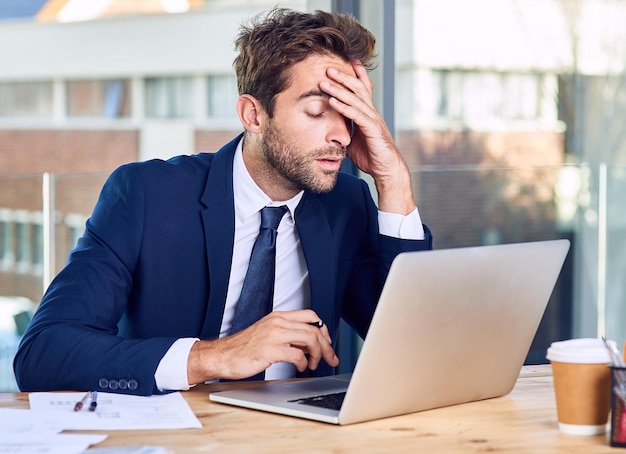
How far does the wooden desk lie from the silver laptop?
0.03 meters

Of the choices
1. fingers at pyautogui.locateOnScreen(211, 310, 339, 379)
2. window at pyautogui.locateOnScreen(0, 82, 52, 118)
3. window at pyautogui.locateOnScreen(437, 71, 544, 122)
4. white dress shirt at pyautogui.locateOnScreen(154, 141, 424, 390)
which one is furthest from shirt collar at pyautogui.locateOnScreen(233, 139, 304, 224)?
window at pyautogui.locateOnScreen(0, 82, 52, 118)

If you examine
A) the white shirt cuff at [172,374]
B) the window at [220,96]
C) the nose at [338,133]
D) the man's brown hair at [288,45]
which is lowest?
Answer: the white shirt cuff at [172,374]

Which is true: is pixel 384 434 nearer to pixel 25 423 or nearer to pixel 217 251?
pixel 25 423

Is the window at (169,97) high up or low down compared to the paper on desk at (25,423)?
up

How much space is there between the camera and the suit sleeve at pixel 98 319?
5.42ft

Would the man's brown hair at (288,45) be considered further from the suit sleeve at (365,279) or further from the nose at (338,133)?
the suit sleeve at (365,279)

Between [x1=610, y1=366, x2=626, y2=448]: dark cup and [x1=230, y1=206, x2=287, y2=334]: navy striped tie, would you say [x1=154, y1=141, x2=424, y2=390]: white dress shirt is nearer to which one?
[x1=230, y1=206, x2=287, y2=334]: navy striped tie

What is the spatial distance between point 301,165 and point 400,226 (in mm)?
243

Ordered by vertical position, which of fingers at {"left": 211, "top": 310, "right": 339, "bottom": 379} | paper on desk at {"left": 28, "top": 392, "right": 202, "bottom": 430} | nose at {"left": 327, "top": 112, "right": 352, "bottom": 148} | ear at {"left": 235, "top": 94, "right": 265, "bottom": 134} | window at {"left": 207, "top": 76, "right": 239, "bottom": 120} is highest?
Answer: window at {"left": 207, "top": 76, "right": 239, "bottom": 120}

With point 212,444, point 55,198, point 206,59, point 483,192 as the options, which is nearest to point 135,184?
point 212,444

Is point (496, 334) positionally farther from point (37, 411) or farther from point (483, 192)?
point (483, 192)

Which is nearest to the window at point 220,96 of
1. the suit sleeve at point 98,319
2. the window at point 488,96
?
the window at point 488,96

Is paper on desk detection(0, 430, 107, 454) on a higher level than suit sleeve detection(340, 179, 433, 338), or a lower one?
lower

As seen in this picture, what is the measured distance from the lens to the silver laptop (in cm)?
140
